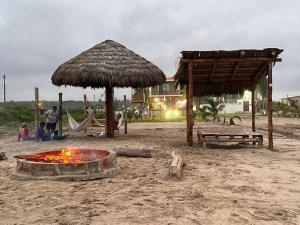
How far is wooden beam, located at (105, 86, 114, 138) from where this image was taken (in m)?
17.0

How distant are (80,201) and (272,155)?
22.8ft

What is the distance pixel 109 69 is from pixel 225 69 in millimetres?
4507

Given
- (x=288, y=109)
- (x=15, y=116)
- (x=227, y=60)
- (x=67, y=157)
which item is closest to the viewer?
(x=67, y=157)

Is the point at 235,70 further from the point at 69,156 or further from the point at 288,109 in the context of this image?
the point at 288,109

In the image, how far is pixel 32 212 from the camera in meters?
5.54

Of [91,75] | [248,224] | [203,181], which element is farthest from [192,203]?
[91,75]

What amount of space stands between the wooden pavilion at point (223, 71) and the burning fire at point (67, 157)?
5.01 metres

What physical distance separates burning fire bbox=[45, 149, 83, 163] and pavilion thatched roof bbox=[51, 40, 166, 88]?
6.96 metres

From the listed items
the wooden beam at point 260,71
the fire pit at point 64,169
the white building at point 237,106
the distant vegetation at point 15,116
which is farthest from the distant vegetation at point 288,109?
the fire pit at point 64,169

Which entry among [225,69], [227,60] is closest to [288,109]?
[225,69]

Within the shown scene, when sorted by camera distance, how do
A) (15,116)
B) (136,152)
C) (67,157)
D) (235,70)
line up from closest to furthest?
1. (67,157)
2. (136,152)
3. (235,70)
4. (15,116)

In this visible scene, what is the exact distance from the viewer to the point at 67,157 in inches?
341

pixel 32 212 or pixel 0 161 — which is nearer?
pixel 32 212

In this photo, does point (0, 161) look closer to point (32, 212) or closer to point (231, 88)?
point (32, 212)
